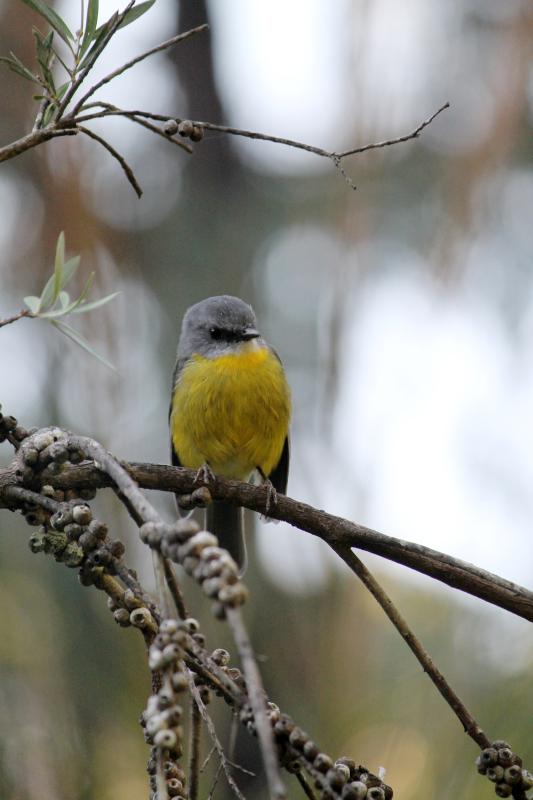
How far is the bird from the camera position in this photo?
3760 millimetres

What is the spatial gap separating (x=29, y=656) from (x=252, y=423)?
142cm

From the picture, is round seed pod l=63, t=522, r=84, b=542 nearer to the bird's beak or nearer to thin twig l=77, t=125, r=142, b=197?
thin twig l=77, t=125, r=142, b=197

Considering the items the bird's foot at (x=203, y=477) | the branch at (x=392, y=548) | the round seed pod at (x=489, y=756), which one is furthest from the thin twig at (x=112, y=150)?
the round seed pod at (x=489, y=756)

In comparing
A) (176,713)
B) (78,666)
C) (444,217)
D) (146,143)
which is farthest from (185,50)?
(176,713)

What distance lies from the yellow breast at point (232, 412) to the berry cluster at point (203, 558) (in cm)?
284

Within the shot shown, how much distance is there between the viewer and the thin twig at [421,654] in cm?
135

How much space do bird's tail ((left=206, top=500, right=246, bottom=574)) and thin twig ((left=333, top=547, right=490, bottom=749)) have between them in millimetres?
2400

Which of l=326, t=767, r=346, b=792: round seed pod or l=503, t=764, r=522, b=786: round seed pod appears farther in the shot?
l=503, t=764, r=522, b=786: round seed pod

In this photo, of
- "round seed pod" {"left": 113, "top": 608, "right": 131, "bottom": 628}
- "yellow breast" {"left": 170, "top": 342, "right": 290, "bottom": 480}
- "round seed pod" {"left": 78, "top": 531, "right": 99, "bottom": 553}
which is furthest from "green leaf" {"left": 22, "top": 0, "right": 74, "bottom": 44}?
"yellow breast" {"left": 170, "top": 342, "right": 290, "bottom": 480}

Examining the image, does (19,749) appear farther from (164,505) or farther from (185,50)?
(185,50)

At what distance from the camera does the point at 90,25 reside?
144cm

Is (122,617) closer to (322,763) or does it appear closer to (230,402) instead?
(322,763)

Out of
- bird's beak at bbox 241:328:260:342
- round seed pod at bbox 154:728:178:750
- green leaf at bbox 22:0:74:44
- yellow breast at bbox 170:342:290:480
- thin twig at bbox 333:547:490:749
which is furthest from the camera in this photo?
bird's beak at bbox 241:328:260:342

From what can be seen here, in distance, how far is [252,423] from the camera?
12.4 ft
